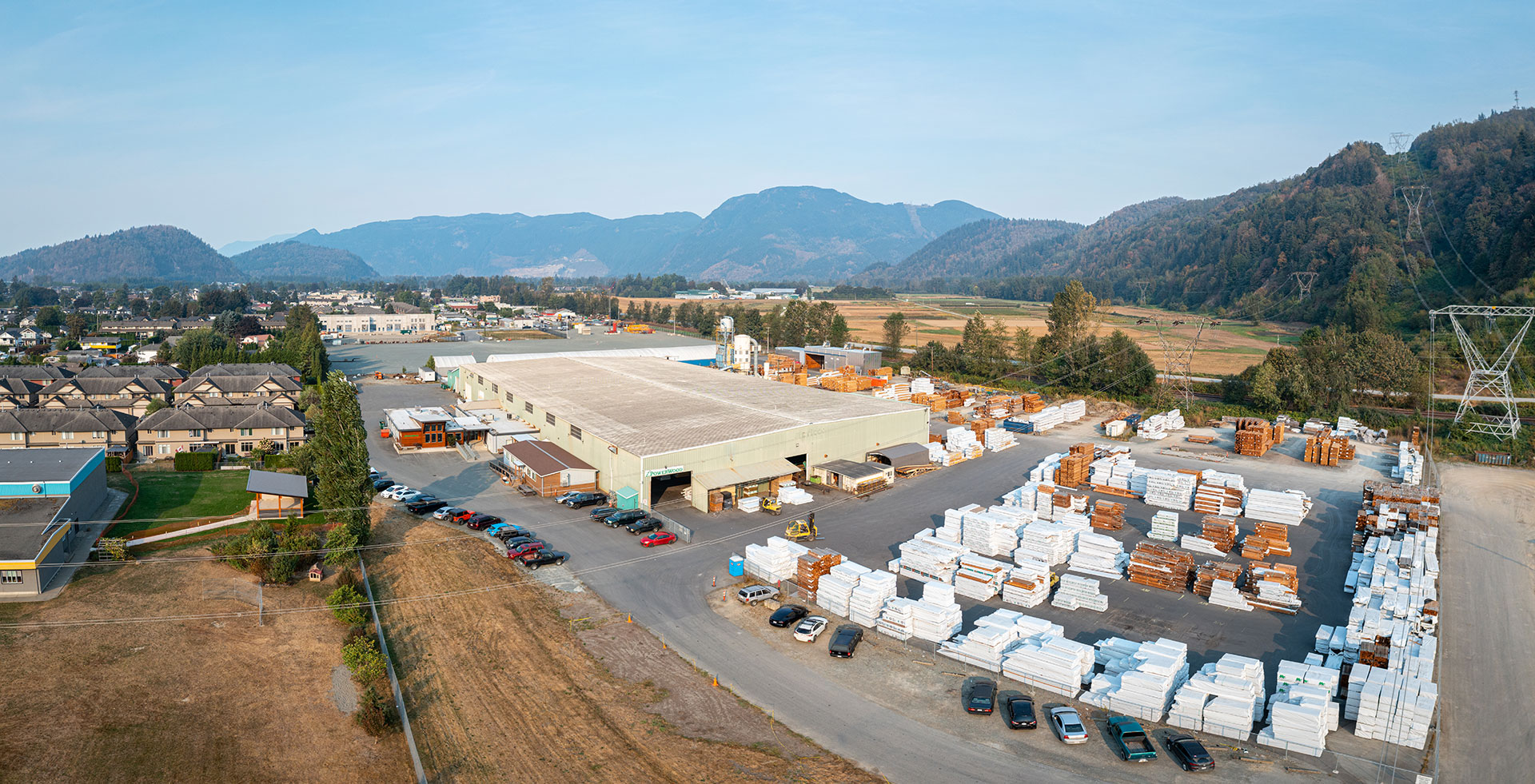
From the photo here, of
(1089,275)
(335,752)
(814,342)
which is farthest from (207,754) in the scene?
(1089,275)

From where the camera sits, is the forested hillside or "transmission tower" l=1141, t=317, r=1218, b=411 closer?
"transmission tower" l=1141, t=317, r=1218, b=411

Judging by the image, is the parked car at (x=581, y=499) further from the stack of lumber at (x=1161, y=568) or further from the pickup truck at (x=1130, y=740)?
the pickup truck at (x=1130, y=740)

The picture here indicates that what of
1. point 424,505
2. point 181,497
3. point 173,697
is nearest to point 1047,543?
point 424,505

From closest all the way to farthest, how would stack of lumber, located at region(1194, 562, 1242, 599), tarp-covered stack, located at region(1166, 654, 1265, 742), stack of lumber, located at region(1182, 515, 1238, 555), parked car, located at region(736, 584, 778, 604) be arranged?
tarp-covered stack, located at region(1166, 654, 1265, 742) < parked car, located at region(736, 584, 778, 604) < stack of lumber, located at region(1194, 562, 1242, 599) < stack of lumber, located at region(1182, 515, 1238, 555)

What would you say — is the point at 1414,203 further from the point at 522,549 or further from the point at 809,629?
the point at 522,549

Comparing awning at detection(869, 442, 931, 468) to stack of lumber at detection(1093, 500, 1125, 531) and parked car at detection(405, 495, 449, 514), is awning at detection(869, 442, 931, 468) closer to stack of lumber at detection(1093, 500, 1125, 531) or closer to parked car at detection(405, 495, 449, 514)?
stack of lumber at detection(1093, 500, 1125, 531)

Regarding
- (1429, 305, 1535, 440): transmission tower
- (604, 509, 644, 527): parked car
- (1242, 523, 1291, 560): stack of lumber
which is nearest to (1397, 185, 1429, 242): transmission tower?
(1429, 305, 1535, 440): transmission tower

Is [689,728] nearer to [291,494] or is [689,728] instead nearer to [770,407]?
[291,494]
